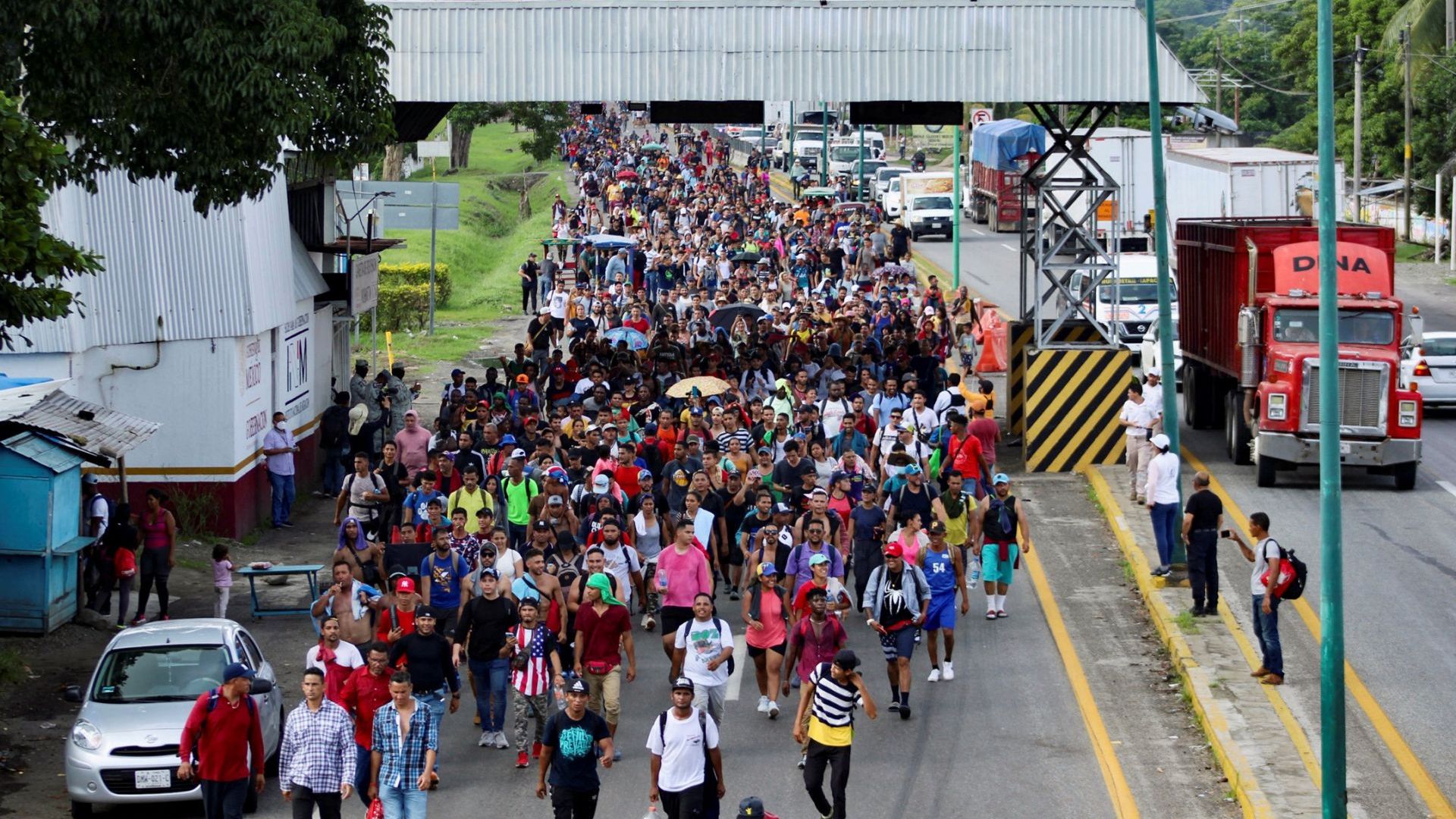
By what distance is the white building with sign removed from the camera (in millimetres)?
21844

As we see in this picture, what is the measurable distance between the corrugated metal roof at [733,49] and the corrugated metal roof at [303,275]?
3.27 metres

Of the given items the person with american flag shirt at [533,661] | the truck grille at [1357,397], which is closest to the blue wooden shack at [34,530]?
the person with american flag shirt at [533,661]

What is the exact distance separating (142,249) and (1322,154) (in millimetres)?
14390

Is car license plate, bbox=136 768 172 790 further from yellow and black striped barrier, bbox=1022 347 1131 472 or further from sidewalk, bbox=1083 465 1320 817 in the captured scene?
yellow and black striped barrier, bbox=1022 347 1131 472

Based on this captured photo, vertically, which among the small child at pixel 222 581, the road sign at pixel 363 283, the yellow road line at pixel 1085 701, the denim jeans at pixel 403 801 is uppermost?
the road sign at pixel 363 283

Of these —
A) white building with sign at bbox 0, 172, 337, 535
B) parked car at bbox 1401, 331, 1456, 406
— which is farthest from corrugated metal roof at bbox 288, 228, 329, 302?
parked car at bbox 1401, 331, 1456, 406

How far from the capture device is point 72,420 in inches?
753

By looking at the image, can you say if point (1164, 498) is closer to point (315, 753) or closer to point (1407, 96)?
point (315, 753)

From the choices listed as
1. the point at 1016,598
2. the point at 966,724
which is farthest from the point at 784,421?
the point at 966,724

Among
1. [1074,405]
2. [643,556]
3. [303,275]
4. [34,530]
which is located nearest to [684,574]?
[643,556]

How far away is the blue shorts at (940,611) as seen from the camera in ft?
53.6

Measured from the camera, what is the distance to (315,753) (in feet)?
39.5

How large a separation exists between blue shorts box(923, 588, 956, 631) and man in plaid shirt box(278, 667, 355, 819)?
19.2ft

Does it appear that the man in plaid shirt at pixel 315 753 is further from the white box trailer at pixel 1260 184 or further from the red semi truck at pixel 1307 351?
the white box trailer at pixel 1260 184
